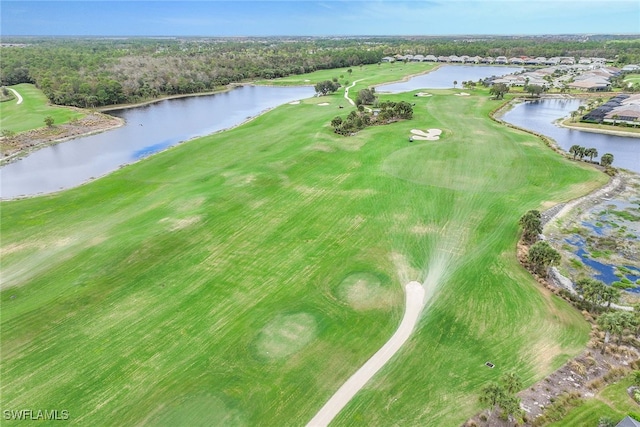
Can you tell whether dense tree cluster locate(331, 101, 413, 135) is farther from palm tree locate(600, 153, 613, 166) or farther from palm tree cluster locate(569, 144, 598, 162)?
palm tree locate(600, 153, 613, 166)

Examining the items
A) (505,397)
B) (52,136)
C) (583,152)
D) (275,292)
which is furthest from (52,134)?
(583,152)

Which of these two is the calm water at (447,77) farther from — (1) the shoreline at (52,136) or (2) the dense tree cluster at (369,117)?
(1) the shoreline at (52,136)

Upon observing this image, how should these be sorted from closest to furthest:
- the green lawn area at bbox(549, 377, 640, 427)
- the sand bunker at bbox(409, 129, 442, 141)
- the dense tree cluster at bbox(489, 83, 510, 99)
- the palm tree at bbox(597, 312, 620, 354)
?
1. the green lawn area at bbox(549, 377, 640, 427)
2. the palm tree at bbox(597, 312, 620, 354)
3. the sand bunker at bbox(409, 129, 442, 141)
4. the dense tree cluster at bbox(489, 83, 510, 99)

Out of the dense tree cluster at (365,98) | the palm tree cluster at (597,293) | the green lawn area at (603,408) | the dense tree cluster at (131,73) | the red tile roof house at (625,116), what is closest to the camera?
the green lawn area at (603,408)

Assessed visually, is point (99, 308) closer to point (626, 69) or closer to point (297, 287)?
point (297, 287)

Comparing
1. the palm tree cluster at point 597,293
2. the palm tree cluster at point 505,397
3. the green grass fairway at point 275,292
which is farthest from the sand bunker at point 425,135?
the palm tree cluster at point 505,397

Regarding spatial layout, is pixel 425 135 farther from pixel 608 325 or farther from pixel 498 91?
pixel 608 325

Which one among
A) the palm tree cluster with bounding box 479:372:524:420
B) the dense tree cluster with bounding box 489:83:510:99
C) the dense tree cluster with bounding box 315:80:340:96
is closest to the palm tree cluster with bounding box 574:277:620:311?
the palm tree cluster with bounding box 479:372:524:420
